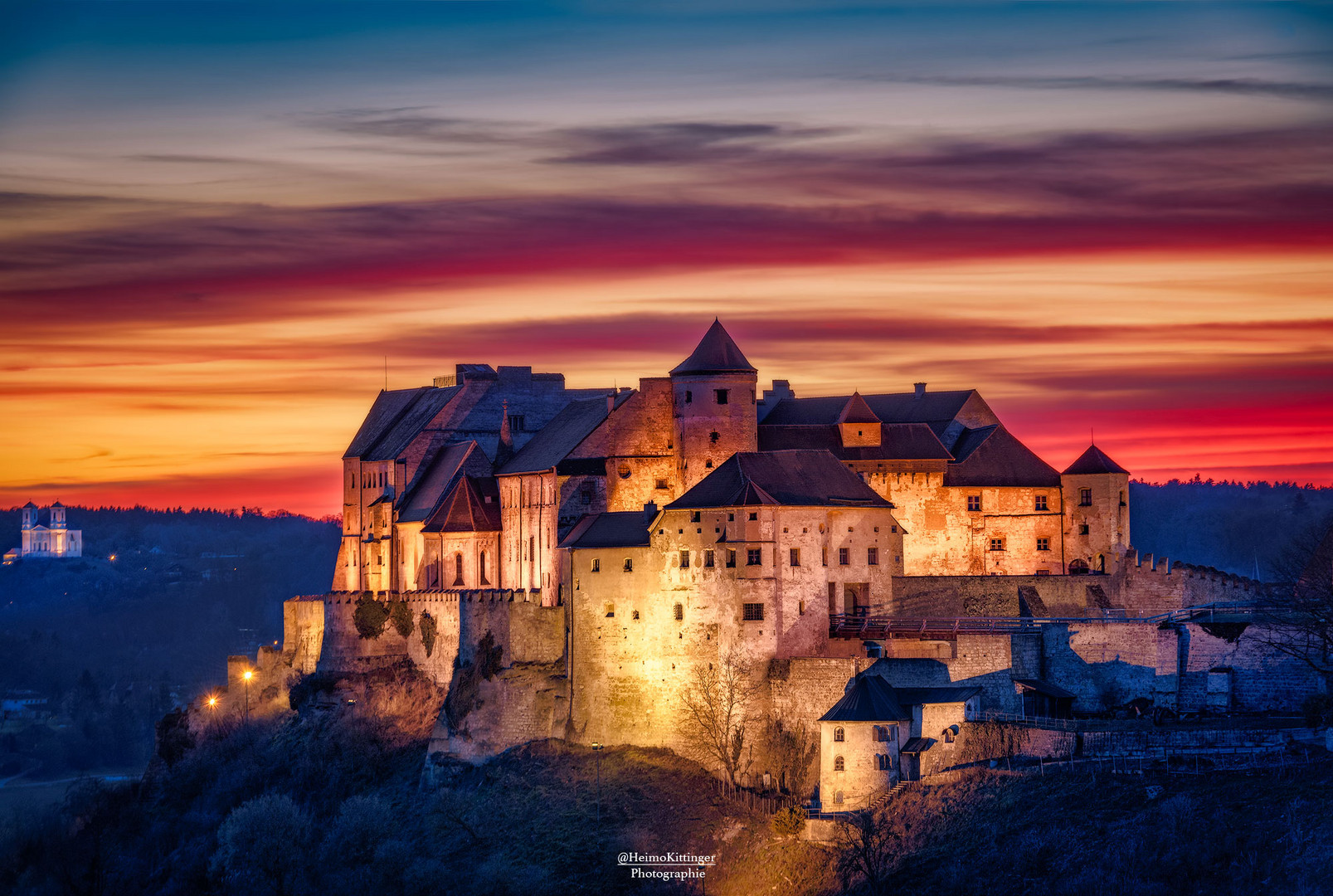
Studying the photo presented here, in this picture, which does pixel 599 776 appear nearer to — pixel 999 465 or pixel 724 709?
pixel 724 709

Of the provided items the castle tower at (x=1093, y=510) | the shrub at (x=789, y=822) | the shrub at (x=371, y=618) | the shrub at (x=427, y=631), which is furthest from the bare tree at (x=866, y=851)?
the shrub at (x=371, y=618)

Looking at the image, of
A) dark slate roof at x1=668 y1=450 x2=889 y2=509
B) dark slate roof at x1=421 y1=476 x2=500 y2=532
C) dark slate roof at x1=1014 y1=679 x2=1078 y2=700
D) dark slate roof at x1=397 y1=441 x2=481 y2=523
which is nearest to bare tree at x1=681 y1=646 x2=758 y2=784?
dark slate roof at x1=668 y1=450 x2=889 y2=509

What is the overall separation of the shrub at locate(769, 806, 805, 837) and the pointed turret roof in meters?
23.2

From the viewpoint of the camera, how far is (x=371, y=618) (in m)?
101

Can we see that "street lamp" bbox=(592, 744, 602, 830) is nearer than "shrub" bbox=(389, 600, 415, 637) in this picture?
Yes

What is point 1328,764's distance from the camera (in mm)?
64688

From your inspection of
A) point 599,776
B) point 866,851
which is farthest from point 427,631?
point 866,851

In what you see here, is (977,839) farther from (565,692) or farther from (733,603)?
(565,692)

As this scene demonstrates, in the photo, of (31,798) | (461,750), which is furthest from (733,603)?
(31,798)

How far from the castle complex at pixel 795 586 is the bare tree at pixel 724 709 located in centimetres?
36

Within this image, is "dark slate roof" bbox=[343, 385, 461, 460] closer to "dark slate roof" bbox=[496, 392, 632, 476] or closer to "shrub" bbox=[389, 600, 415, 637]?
"dark slate roof" bbox=[496, 392, 632, 476]

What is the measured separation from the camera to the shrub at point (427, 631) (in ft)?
319

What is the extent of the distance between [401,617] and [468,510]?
6179 millimetres

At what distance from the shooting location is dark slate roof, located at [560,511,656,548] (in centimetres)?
8456
